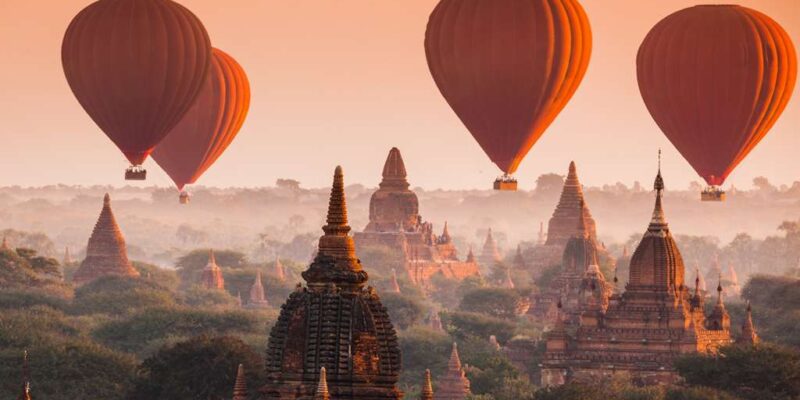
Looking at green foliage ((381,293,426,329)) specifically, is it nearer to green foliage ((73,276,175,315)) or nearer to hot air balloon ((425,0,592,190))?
green foliage ((73,276,175,315))

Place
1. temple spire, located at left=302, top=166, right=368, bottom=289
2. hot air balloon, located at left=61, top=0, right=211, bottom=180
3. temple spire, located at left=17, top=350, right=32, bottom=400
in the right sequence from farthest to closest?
hot air balloon, located at left=61, top=0, right=211, bottom=180, temple spire, located at left=302, top=166, right=368, bottom=289, temple spire, located at left=17, top=350, right=32, bottom=400

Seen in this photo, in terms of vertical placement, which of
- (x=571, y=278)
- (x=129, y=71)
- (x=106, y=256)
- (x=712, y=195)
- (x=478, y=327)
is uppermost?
(x=129, y=71)

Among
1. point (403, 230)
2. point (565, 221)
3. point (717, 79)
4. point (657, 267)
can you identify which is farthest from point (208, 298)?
point (717, 79)

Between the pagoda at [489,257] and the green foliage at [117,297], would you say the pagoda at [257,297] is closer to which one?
the green foliage at [117,297]

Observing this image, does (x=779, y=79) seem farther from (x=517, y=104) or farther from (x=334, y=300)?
(x=334, y=300)

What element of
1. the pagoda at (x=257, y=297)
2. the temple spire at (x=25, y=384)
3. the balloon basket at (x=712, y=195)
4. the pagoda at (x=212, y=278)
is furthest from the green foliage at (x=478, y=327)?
the pagoda at (x=212, y=278)

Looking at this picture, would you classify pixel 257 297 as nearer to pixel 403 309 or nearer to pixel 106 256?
pixel 106 256

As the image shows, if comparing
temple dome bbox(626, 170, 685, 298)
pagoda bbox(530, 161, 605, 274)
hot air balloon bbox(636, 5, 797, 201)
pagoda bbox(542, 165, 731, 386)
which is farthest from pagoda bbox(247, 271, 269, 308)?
hot air balloon bbox(636, 5, 797, 201)
